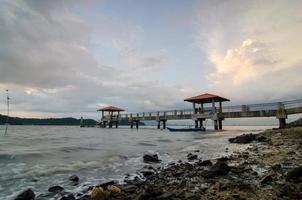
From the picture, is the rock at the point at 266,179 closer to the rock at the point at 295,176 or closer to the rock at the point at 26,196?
the rock at the point at 295,176

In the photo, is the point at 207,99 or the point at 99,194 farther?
the point at 207,99

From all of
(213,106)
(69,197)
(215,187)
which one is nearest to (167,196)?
(215,187)

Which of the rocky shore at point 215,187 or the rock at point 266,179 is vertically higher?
the rock at point 266,179

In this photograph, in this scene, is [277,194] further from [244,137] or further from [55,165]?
[244,137]

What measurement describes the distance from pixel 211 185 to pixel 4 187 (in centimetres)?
648

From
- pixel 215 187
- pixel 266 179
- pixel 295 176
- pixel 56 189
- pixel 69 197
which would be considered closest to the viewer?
pixel 215 187

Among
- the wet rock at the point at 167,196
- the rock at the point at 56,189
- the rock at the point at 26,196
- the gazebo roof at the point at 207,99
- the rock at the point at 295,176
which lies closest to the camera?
the wet rock at the point at 167,196

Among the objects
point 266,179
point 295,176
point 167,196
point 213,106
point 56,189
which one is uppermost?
point 213,106

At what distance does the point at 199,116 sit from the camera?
145 ft

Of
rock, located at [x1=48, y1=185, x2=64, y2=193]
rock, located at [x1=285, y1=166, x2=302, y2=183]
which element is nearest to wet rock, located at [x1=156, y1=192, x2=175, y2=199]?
rock, located at [x1=285, y1=166, x2=302, y2=183]

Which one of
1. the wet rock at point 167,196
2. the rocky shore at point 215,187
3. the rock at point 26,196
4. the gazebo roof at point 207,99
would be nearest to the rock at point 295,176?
the rocky shore at point 215,187

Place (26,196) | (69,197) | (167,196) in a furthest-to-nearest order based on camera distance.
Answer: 1. (26,196)
2. (69,197)
3. (167,196)

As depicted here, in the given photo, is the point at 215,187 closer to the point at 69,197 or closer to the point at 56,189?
the point at 69,197

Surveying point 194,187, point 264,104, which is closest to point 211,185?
point 194,187
